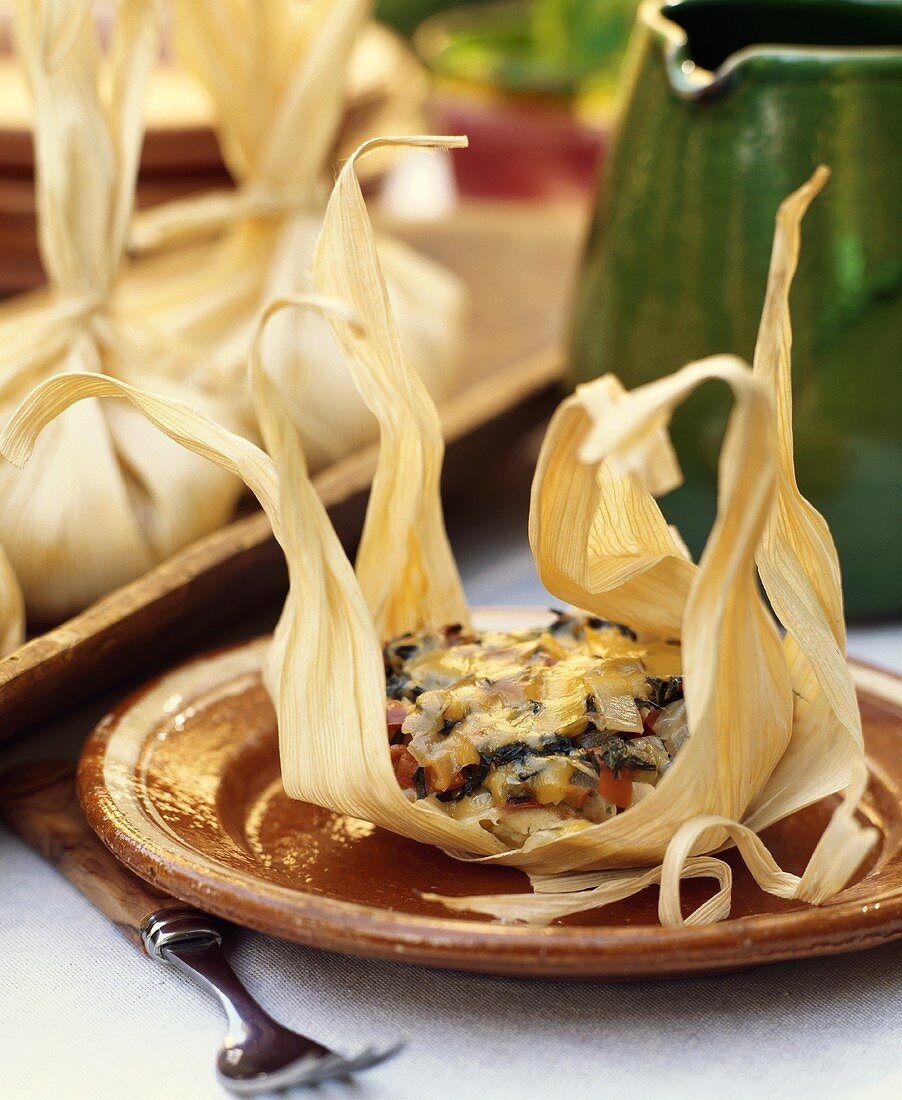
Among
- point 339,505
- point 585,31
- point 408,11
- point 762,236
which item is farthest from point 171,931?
point 408,11

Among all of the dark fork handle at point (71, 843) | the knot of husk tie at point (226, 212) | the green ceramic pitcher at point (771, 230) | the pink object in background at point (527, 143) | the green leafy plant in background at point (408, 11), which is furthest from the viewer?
the green leafy plant in background at point (408, 11)

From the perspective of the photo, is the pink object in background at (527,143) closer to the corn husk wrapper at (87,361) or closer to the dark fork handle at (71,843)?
the corn husk wrapper at (87,361)

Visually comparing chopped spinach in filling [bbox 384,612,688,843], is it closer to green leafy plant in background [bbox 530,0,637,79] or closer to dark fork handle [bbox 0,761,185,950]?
dark fork handle [bbox 0,761,185,950]

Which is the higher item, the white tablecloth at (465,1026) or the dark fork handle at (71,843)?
the dark fork handle at (71,843)

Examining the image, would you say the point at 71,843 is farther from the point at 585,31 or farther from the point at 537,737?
the point at 585,31

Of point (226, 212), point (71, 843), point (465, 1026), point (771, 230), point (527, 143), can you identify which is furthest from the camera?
point (527, 143)

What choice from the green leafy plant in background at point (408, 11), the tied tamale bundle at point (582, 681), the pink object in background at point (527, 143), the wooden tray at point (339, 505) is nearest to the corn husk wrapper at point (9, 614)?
the wooden tray at point (339, 505)
